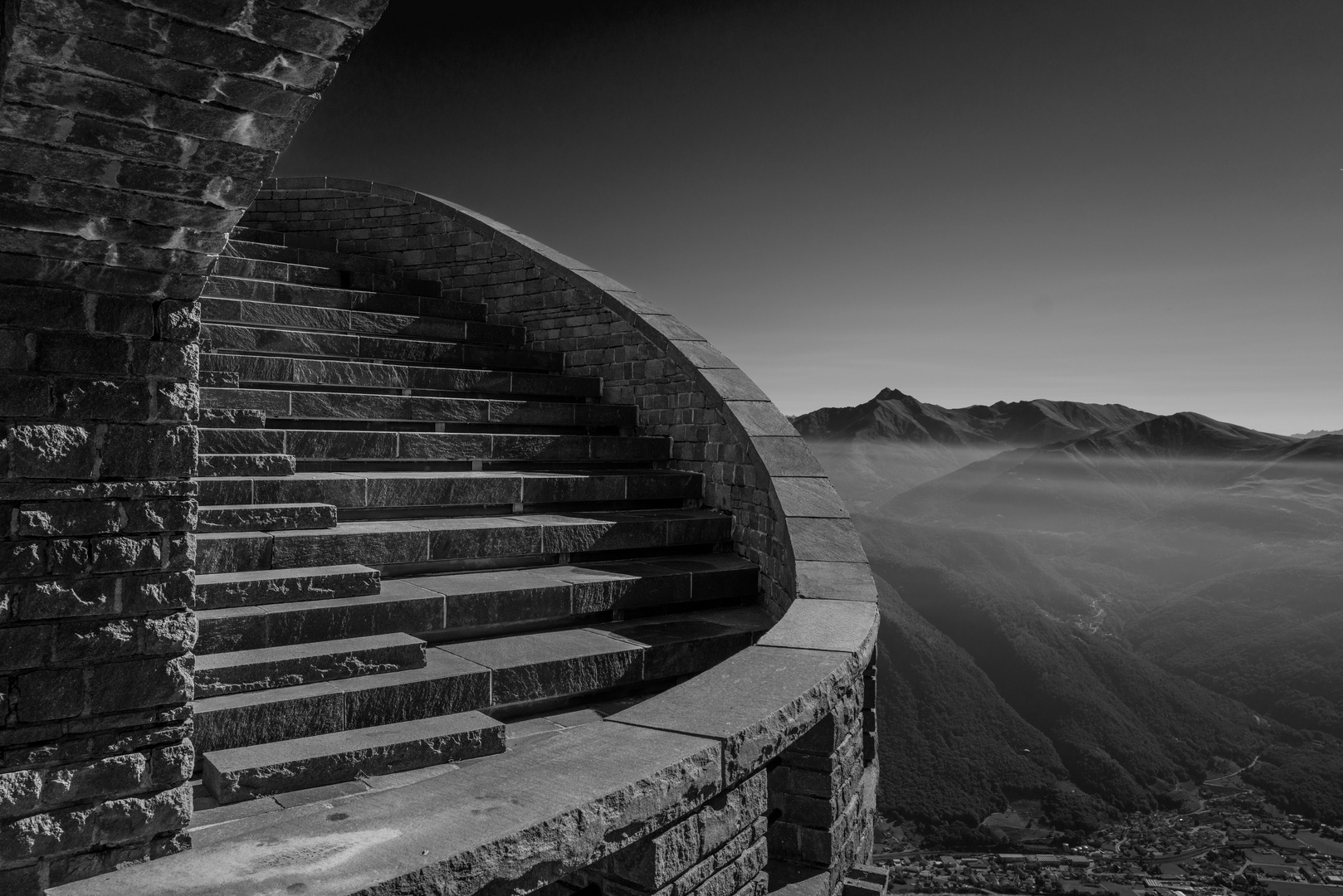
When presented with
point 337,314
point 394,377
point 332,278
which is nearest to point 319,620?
point 394,377

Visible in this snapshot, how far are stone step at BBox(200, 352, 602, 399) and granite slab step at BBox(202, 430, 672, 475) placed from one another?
0.60 metres

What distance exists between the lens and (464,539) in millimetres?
4730

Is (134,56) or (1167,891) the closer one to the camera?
(134,56)

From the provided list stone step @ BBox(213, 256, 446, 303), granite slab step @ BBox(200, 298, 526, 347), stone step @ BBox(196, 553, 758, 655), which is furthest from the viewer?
stone step @ BBox(213, 256, 446, 303)

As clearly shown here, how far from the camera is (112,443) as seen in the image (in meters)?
2.29

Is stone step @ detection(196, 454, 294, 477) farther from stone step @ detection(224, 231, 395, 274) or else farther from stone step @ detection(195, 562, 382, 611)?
stone step @ detection(224, 231, 395, 274)

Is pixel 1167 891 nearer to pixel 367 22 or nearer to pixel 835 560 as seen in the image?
A: pixel 835 560

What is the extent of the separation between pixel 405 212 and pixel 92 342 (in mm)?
7742

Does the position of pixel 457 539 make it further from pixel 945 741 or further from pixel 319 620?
pixel 945 741

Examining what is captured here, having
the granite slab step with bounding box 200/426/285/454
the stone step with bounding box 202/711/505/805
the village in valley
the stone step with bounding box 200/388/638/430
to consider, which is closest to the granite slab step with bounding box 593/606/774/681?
the stone step with bounding box 202/711/505/805

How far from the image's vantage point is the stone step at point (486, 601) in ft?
11.4

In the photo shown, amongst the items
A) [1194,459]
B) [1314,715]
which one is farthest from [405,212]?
[1194,459]

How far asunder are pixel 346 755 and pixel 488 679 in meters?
0.80

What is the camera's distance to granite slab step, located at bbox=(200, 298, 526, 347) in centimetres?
650
